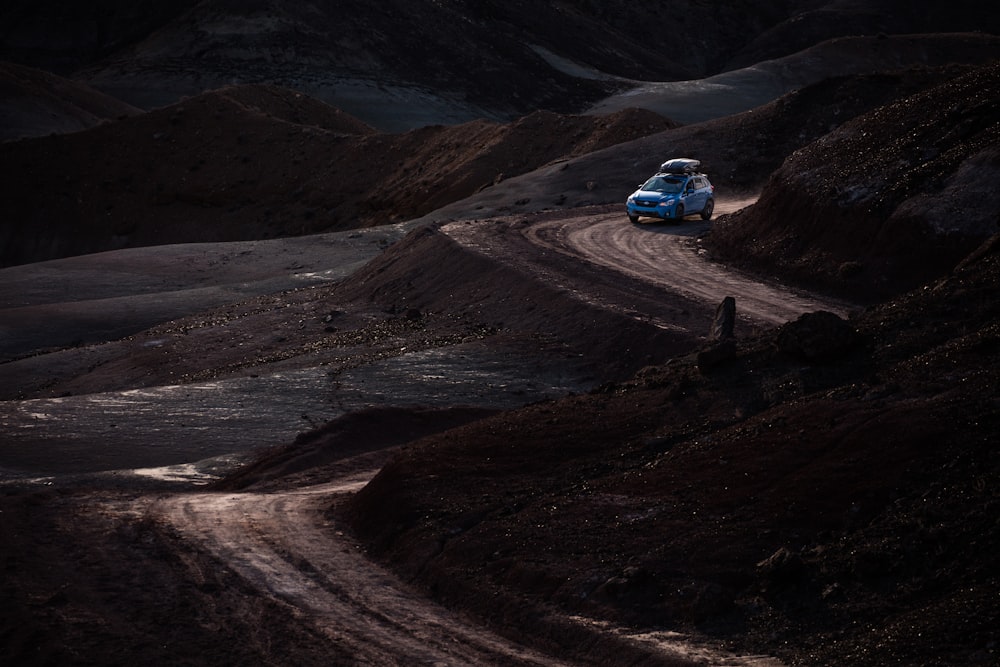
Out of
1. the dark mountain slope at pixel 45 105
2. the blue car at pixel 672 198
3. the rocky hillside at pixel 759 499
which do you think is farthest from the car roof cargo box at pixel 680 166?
the dark mountain slope at pixel 45 105

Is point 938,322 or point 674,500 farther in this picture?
point 938,322

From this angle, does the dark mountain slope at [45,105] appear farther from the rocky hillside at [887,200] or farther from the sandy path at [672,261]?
the rocky hillside at [887,200]

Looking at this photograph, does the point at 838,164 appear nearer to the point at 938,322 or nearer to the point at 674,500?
the point at 938,322

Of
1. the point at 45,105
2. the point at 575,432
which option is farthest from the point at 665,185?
the point at 45,105

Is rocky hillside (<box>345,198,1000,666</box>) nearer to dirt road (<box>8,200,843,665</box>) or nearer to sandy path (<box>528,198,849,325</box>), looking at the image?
dirt road (<box>8,200,843,665</box>)

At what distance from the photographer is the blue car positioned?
114ft

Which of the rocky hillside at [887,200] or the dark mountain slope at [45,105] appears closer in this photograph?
the rocky hillside at [887,200]

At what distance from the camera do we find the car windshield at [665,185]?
3488 centimetres

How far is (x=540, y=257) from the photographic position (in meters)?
30.4

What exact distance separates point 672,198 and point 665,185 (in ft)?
2.49

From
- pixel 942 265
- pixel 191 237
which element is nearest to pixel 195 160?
pixel 191 237

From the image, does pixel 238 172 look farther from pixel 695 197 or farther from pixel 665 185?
pixel 695 197

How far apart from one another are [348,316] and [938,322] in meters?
17.8

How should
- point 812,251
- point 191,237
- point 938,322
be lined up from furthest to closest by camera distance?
point 191,237, point 812,251, point 938,322
